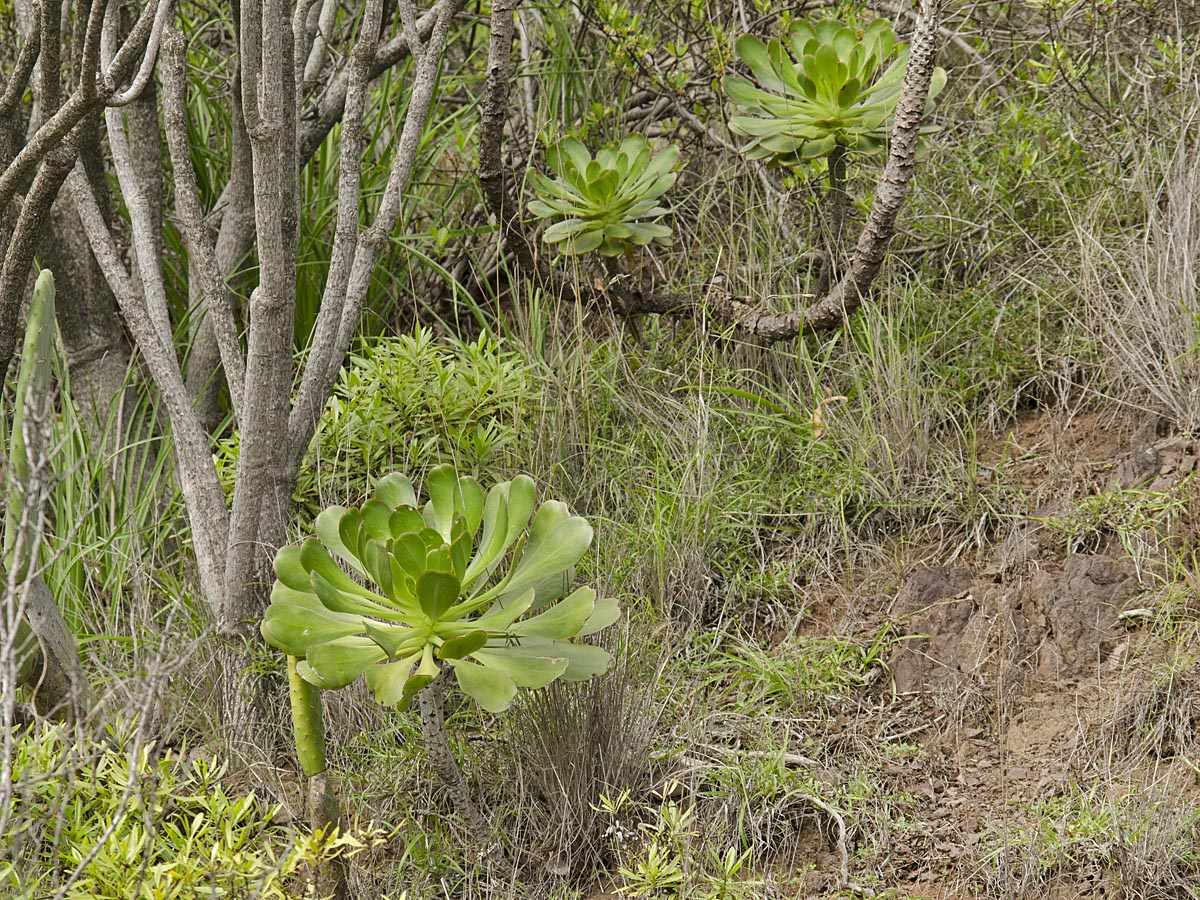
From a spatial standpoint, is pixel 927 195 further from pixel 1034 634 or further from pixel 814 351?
pixel 1034 634

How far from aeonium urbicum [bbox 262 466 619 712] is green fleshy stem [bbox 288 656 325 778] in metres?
0.04

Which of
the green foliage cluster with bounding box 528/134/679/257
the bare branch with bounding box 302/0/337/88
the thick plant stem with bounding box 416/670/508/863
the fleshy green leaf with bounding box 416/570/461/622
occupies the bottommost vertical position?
the thick plant stem with bounding box 416/670/508/863

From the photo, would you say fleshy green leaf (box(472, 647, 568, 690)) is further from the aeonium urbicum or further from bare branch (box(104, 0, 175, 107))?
bare branch (box(104, 0, 175, 107))

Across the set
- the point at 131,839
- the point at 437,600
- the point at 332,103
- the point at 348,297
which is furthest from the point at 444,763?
the point at 332,103

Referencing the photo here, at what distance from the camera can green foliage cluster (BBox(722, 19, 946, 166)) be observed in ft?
9.96

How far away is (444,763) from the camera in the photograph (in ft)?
6.91

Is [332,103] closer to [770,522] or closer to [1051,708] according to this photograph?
[770,522]

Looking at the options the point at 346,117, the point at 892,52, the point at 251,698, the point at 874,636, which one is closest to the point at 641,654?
the point at 874,636

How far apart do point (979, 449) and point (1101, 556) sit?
0.50 m

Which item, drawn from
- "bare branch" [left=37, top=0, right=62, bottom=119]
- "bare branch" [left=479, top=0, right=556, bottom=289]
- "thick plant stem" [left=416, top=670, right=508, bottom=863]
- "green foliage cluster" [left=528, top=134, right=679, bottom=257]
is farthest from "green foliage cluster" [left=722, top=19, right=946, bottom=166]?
"thick plant stem" [left=416, top=670, right=508, bottom=863]

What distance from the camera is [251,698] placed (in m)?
2.44

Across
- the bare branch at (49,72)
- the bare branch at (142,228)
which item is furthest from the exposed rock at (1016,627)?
the bare branch at (49,72)

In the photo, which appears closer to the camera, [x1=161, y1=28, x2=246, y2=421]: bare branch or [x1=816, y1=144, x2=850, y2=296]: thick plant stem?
[x1=161, y1=28, x2=246, y2=421]: bare branch

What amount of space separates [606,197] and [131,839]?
1.94 metres
